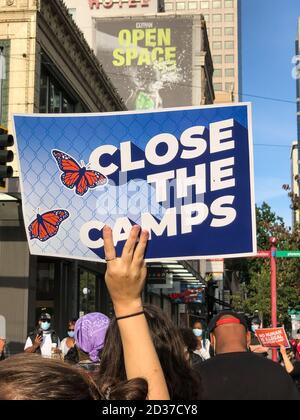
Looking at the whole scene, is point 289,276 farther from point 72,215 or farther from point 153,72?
point 72,215

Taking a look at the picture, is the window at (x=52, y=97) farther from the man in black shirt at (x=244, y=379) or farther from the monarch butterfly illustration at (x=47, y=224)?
the man in black shirt at (x=244, y=379)

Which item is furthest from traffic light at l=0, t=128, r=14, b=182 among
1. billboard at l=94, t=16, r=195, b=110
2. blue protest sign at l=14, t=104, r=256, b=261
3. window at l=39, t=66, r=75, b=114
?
billboard at l=94, t=16, r=195, b=110

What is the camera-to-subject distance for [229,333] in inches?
144

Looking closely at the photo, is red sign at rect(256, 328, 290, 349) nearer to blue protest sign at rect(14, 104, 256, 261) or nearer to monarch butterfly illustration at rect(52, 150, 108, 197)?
blue protest sign at rect(14, 104, 256, 261)

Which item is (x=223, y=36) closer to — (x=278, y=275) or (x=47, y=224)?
(x=278, y=275)

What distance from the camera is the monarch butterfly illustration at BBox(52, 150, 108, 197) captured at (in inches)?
187

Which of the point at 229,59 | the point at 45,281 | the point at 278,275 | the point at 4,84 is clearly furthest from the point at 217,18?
the point at 4,84

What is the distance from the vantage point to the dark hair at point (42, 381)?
4.78 ft

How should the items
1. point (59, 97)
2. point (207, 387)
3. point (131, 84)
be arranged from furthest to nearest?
point (131, 84), point (59, 97), point (207, 387)

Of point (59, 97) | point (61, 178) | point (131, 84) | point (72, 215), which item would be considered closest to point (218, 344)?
point (72, 215)

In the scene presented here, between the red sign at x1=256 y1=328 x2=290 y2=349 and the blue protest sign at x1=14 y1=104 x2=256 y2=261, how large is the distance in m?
A: 5.56

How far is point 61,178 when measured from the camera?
484 cm

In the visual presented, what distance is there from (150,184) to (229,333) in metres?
1.47

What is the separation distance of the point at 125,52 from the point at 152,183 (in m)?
53.2
